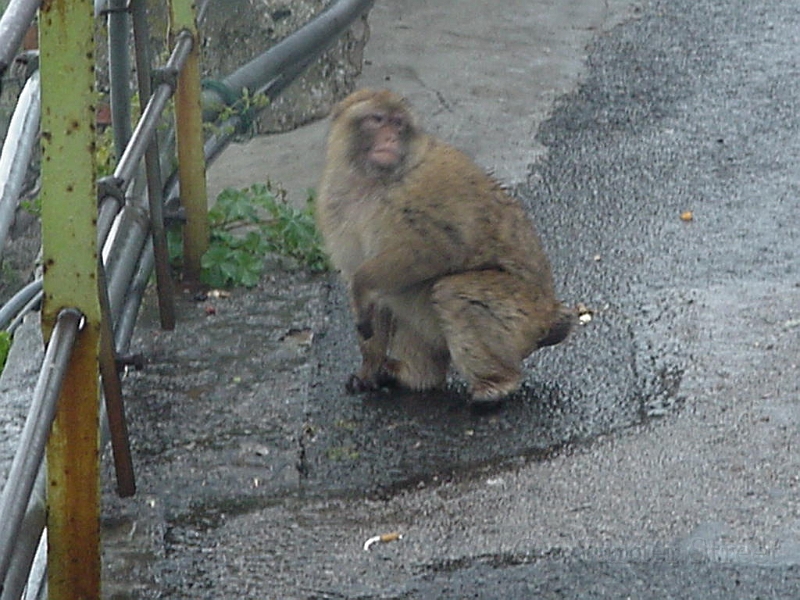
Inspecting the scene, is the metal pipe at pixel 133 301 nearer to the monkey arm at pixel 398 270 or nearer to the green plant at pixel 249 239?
the green plant at pixel 249 239

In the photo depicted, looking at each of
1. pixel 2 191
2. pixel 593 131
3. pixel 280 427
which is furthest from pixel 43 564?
pixel 593 131

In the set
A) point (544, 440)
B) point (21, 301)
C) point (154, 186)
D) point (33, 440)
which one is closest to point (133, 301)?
point (154, 186)

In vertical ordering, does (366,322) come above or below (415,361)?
above

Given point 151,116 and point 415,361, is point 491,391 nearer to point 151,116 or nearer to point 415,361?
point 415,361

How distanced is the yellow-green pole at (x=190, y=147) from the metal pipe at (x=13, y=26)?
2.34 metres

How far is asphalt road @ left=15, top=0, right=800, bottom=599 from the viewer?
353 cm

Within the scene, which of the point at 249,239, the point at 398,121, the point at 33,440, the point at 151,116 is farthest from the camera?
the point at 249,239

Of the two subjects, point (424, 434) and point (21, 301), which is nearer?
point (21, 301)

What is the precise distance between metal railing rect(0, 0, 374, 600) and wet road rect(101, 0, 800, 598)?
0.37m

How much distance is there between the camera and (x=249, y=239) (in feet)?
17.4

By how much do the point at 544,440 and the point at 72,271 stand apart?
180cm

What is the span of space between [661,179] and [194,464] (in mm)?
2925

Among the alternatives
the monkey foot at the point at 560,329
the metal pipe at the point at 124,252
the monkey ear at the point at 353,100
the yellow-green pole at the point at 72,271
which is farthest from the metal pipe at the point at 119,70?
the yellow-green pole at the point at 72,271

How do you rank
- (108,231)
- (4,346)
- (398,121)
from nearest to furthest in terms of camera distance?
(108,231), (398,121), (4,346)
